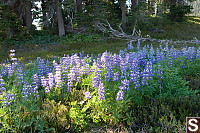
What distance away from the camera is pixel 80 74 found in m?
5.40

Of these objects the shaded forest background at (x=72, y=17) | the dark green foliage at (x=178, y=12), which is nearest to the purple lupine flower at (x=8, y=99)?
the shaded forest background at (x=72, y=17)

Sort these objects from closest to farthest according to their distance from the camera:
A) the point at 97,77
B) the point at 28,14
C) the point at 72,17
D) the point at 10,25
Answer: the point at 97,77, the point at 10,25, the point at 72,17, the point at 28,14

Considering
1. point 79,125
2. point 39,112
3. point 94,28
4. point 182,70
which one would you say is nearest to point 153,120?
point 79,125

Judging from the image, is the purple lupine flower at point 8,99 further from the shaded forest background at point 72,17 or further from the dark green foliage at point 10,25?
the dark green foliage at point 10,25

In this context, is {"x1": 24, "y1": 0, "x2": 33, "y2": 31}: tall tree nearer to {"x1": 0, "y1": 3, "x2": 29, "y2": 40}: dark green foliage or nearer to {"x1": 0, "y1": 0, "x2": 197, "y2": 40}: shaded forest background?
{"x1": 0, "y1": 0, "x2": 197, "y2": 40}: shaded forest background

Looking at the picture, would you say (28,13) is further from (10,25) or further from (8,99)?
(8,99)

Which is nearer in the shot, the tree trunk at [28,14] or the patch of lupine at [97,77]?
the patch of lupine at [97,77]

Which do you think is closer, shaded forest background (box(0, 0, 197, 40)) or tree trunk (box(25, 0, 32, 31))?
shaded forest background (box(0, 0, 197, 40))

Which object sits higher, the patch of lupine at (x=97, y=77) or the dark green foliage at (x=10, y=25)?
the dark green foliage at (x=10, y=25)

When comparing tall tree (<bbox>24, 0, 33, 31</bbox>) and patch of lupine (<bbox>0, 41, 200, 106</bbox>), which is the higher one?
tall tree (<bbox>24, 0, 33, 31</bbox>)

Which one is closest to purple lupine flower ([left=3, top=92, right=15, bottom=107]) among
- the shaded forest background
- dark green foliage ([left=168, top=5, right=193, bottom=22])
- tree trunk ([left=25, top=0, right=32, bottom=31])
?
the shaded forest background

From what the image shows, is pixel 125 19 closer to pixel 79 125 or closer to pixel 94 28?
pixel 94 28

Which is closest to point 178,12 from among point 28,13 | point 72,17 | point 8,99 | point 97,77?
point 72,17

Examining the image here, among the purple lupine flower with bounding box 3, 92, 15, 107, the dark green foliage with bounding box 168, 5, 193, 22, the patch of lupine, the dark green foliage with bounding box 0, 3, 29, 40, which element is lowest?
the purple lupine flower with bounding box 3, 92, 15, 107
